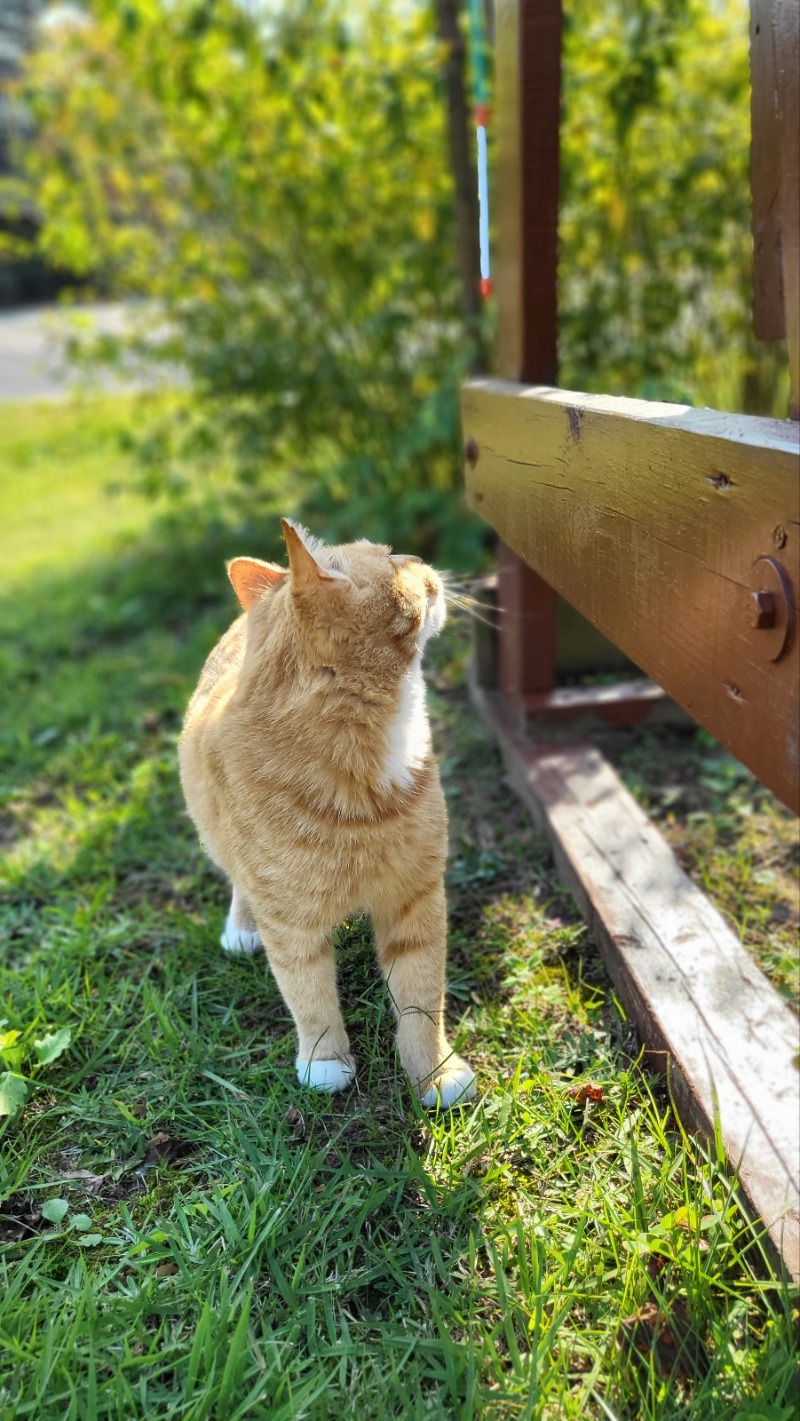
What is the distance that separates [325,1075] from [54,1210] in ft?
1.58

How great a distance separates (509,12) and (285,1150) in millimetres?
2409

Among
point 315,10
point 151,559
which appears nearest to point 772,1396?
point 315,10

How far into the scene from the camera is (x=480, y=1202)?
154cm

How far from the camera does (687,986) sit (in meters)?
1.83

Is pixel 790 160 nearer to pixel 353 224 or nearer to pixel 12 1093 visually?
pixel 12 1093

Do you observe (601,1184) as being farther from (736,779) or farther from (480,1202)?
(736,779)

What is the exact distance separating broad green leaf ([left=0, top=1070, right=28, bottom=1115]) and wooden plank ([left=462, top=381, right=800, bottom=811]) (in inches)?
51.9

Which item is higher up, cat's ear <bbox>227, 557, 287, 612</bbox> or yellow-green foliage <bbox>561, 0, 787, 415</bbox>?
yellow-green foliage <bbox>561, 0, 787, 415</bbox>

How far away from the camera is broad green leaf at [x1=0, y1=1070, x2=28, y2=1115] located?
173 centimetres

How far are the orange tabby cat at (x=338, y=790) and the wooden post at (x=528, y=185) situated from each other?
3.07 feet

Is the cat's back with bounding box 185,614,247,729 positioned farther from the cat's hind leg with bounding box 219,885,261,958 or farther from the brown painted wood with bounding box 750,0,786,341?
the brown painted wood with bounding box 750,0,786,341

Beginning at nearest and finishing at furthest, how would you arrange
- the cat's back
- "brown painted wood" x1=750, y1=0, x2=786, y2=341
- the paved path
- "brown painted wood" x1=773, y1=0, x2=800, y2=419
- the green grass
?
1. "brown painted wood" x1=773, y1=0, x2=800, y2=419
2. the green grass
3. "brown painted wood" x1=750, y1=0, x2=786, y2=341
4. the cat's back
5. the paved path

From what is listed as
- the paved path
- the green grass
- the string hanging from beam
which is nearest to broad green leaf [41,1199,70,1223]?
the green grass

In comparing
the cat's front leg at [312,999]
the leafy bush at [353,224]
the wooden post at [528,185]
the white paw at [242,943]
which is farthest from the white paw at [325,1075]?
the leafy bush at [353,224]
